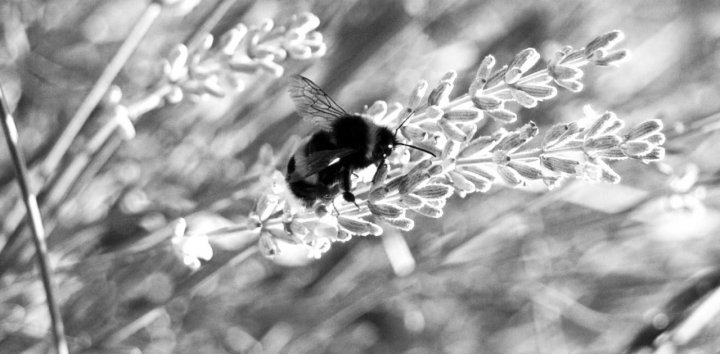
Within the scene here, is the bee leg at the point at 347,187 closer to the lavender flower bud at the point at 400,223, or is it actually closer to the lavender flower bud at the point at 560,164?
the lavender flower bud at the point at 400,223

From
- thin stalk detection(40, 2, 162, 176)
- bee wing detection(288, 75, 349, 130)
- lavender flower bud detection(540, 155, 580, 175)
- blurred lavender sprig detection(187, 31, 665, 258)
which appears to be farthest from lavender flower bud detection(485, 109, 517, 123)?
thin stalk detection(40, 2, 162, 176)

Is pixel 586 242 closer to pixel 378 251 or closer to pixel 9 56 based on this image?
pixel 378 251

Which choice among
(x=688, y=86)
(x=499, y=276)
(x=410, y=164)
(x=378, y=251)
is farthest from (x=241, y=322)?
(x=688, y=86)

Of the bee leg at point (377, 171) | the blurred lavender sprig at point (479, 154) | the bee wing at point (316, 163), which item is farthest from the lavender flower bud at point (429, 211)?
the bee wing at point (316, 163)

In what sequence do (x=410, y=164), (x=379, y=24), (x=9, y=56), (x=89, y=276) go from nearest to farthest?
(x=410, y=164)
(x=89, y=276)
(x=9, y=56)
(x=379, y=24)

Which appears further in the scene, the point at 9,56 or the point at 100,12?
the point at 100,12

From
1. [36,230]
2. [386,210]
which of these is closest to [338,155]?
[386,210]

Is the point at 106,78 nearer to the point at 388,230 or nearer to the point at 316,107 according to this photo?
the point at 316,107
